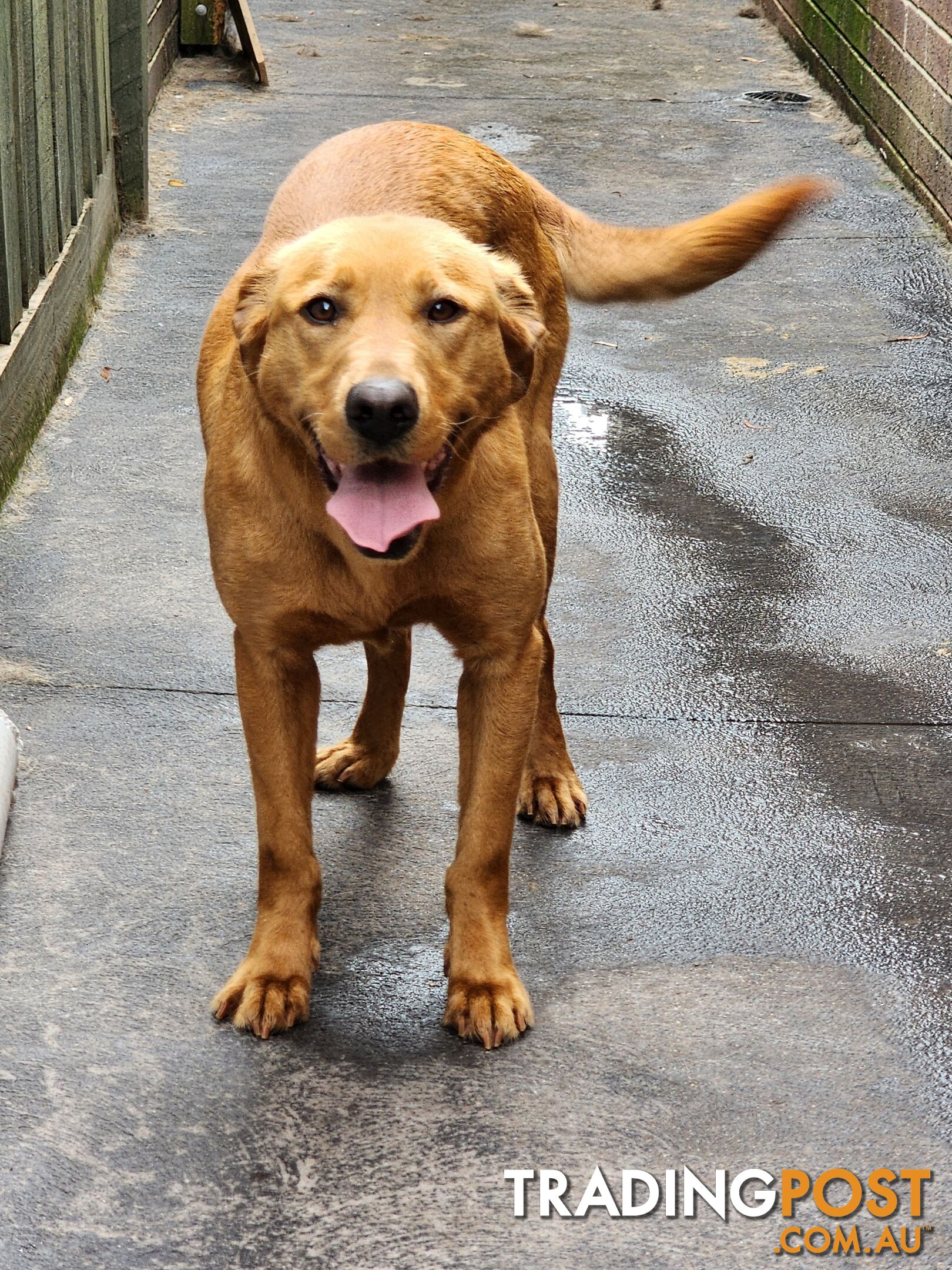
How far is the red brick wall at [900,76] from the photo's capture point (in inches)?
306

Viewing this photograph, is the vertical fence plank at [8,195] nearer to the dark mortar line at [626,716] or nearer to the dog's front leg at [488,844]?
the dark mortar line at [626,716]

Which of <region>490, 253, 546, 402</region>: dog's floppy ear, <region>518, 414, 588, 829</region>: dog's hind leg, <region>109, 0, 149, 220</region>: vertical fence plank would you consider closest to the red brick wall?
<region>109, 0, 149, 220</region>: vertical fence plank

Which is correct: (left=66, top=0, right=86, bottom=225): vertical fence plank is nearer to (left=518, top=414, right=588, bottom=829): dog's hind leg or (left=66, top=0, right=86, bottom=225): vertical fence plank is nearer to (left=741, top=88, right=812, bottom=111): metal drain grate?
(left=518, top=414, right=588, bottom=829): dog's hind leg

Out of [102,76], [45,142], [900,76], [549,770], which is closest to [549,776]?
[549,770]

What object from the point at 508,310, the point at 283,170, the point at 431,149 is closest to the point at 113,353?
the point at 283,170

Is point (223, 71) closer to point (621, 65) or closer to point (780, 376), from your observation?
point (621, 65)

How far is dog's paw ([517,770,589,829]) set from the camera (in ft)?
12.0

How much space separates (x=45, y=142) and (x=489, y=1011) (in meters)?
3.90

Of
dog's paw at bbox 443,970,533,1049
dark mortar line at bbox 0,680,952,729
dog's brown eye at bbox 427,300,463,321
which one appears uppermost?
dog's brown eye at bbox 427,300,463,321

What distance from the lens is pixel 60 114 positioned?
588cm

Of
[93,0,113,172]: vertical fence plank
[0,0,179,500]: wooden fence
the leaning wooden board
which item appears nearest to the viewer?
[0,0,179,500]: wooden fence

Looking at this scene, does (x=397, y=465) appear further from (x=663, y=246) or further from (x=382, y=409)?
(x=663, y=246)

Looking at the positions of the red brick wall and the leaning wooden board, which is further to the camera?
the leaning wooden board

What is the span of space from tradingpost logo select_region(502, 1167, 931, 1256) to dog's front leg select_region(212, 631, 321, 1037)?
599mm
